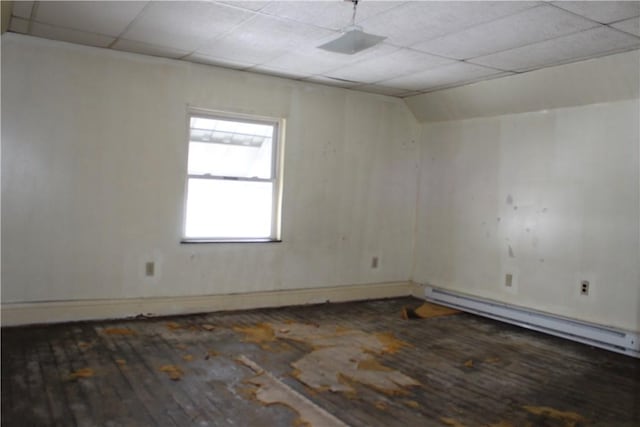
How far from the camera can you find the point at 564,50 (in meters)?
3.99

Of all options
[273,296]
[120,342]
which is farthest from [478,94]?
[120,342]

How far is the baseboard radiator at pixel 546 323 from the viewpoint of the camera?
4.38m

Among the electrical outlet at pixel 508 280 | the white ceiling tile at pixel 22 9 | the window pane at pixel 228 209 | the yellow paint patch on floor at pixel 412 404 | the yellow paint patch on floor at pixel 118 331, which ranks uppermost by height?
the white ceiling tile at pixel 22 9

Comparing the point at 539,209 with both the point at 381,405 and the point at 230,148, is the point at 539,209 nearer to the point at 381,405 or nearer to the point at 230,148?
the point at 381,405

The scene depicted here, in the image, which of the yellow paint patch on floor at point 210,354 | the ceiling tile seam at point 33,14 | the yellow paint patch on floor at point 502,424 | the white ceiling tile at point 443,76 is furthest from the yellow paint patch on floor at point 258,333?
the ceiling tile seam at point 33,14

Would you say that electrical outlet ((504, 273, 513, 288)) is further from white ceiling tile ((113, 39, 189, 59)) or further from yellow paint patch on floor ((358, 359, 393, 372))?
white ceiling tile ((113, 39, 189, 59))

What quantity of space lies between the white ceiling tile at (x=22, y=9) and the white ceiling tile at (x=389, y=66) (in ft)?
8.67

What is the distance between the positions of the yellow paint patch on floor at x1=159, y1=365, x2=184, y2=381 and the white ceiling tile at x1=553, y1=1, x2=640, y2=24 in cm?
338

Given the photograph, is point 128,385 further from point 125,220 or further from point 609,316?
point 609,316

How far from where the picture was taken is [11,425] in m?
2.60

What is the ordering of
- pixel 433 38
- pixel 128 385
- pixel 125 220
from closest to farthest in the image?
pixel 128 385
pixel 433 38
pixel 125 220

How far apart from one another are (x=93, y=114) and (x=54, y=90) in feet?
1.17

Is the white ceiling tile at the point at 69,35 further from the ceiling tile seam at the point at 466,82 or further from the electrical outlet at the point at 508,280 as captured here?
the electrical outlet at the point at 508,280

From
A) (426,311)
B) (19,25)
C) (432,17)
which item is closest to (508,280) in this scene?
(426,311)
